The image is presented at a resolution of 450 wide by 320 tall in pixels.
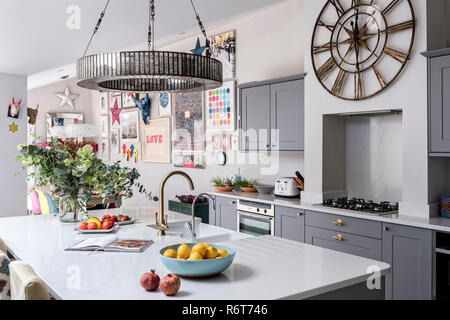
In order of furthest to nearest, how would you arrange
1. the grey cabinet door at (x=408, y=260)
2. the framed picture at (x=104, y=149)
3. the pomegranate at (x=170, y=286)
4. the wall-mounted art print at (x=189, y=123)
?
the framed picture at (x=104, y=149), the wall-mounted art print at (x=189, y=123), the grey cabinet door at (x=408, y=260), the pomegranate at (x=170, y=286)

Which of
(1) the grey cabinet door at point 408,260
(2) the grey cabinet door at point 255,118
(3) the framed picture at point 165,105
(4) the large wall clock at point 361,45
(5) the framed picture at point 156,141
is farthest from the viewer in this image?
(5) the framed picture at point 156,141

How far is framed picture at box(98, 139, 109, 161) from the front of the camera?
9126 mm

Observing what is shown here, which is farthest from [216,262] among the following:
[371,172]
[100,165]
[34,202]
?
[34,202]

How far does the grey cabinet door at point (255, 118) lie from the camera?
4.40 meters

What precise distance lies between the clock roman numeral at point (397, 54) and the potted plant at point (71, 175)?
7.61ft

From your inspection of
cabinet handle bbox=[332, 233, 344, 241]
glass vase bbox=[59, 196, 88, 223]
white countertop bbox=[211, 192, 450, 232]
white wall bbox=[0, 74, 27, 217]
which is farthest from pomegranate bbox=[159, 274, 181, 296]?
white wall bbox=[0, 74, 27, 217]

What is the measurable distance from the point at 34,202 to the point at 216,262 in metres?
4.90

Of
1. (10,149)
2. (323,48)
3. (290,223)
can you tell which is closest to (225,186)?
(290,223)

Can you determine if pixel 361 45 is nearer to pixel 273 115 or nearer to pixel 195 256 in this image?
pixel 273 115

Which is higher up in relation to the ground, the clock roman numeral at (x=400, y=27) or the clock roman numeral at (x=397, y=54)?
the clock roman numeral at (x=400, y=27)

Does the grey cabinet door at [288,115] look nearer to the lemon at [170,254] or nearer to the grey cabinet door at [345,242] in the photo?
the grey cabinet door at [345,242]

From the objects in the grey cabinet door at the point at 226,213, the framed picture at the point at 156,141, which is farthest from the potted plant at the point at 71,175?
the framed picture at the point at 156,141

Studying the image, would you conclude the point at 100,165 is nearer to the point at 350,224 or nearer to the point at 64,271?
the point at 64,271

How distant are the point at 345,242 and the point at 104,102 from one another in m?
7.09
